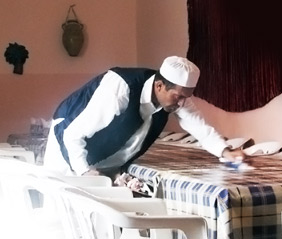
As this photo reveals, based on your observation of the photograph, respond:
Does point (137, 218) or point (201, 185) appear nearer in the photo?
point (137, 218)

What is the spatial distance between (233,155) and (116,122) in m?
0.46

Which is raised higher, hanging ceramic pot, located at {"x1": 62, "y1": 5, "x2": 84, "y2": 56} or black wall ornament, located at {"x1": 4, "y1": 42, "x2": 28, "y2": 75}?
hanging ceramic pot, located at {"x1": 62, "y1": 5, "x2": 84, "y2": 56}

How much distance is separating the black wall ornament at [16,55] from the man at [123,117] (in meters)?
1.83

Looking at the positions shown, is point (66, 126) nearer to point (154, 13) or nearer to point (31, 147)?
point (31, 147)

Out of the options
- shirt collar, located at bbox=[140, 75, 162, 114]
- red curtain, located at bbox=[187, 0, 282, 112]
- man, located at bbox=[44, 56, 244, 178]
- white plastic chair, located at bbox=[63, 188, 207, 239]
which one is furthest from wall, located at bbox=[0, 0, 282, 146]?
white plastic chair, located at bbox=[63, 188, 207, 239]

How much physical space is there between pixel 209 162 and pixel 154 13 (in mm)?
2122

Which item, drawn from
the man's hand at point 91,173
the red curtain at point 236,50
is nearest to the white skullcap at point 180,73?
the man's hand at point 91,173

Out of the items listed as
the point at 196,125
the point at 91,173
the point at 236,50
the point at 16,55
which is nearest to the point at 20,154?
the point at 91,173

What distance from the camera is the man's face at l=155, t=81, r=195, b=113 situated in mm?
2248

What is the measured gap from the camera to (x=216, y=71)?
11.2 ft

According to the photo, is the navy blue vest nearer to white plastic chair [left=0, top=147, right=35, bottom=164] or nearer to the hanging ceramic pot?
white plastic chair [left=0, top=147, right=35, bottom=164]

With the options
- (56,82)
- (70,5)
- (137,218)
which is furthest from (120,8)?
(137,218)

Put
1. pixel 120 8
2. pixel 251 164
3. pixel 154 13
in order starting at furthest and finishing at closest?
pixel 120 8, pixel 154 13, pixel 251 164

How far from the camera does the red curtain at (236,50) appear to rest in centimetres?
290
